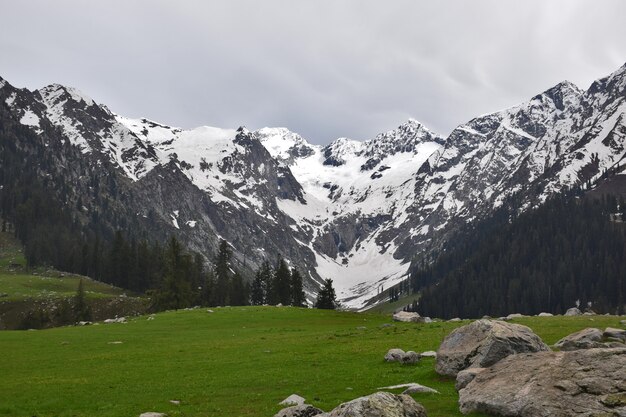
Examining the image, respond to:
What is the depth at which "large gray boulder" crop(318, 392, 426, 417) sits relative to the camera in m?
16.5

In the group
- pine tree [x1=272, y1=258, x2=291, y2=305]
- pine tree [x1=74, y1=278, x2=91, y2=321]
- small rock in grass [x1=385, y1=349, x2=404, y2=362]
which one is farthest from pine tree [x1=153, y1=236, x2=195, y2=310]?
small rock in grass [x1=385, y1=349, x2=404, y2=362]

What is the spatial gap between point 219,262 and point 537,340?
122316mm

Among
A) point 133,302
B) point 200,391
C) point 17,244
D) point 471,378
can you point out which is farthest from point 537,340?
point 17,244

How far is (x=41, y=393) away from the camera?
3122 cm

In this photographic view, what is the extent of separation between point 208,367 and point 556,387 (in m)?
26.6

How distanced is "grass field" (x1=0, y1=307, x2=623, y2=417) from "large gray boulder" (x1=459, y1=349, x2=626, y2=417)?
201cm

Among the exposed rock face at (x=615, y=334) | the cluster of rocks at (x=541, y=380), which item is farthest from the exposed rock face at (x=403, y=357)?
the exposed rock face at (x=615, y=334)

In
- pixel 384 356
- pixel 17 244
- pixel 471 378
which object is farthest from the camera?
pixel 17 244

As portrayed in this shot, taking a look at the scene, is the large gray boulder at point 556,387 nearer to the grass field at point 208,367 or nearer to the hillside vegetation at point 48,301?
the grass field at point 208,367

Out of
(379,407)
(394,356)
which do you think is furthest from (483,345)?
(379,407)

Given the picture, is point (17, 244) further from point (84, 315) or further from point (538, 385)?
point (538, 385)

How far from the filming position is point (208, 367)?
3859 cm

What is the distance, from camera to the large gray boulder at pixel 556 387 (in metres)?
17.1

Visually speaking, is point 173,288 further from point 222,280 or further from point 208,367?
point 208,367
